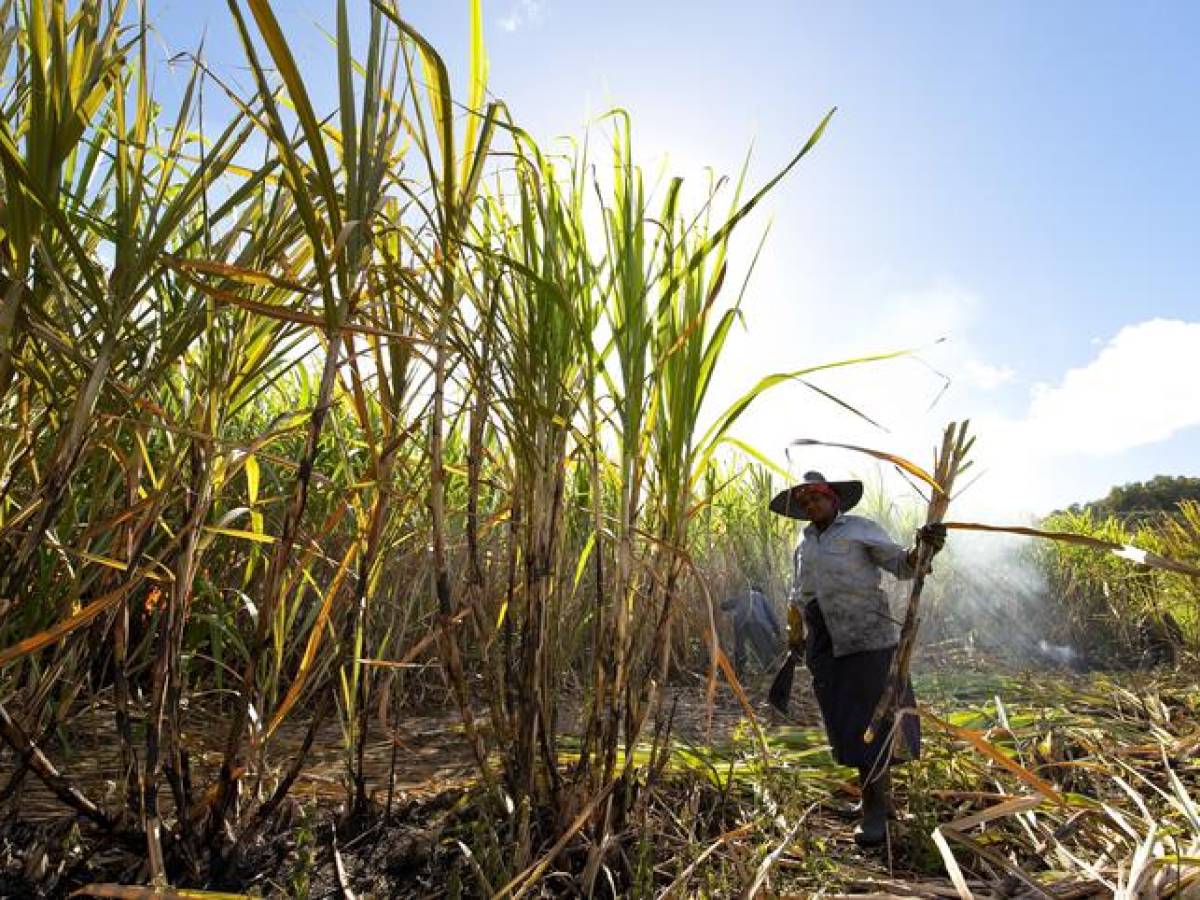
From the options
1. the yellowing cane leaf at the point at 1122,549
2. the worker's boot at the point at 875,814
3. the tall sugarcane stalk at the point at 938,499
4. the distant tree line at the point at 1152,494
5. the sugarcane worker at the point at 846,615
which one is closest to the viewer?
the yellowing cane leaf at the point at 1122,549

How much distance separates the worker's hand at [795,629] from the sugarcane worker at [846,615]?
40 millimetres

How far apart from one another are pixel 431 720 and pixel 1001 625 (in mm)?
7562

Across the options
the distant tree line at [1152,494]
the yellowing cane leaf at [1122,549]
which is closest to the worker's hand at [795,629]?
the yellowing cane leaf at [1122,549]

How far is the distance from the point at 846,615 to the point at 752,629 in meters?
2.79

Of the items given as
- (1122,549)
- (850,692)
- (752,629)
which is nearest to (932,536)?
(1122,549)

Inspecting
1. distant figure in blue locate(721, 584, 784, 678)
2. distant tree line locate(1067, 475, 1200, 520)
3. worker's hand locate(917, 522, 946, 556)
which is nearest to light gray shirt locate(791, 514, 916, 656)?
worker's hand locate(917, 522, 946, 556)

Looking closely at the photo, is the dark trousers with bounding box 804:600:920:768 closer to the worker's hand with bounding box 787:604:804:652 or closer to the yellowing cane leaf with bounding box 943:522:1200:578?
the worker's hand with bounding box 787:604:804:652

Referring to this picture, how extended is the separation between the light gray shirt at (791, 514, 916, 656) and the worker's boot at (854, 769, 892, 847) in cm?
59

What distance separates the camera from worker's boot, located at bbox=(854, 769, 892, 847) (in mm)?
1998

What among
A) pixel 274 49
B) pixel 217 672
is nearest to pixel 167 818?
pixel 217 672

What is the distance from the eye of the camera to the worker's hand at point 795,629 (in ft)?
9.17

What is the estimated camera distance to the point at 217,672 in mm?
2387

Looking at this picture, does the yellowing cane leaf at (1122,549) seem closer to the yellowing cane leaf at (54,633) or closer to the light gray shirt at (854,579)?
the yellowing cane leaf at (54,633)

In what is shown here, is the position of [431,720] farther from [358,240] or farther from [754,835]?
[358,240]
